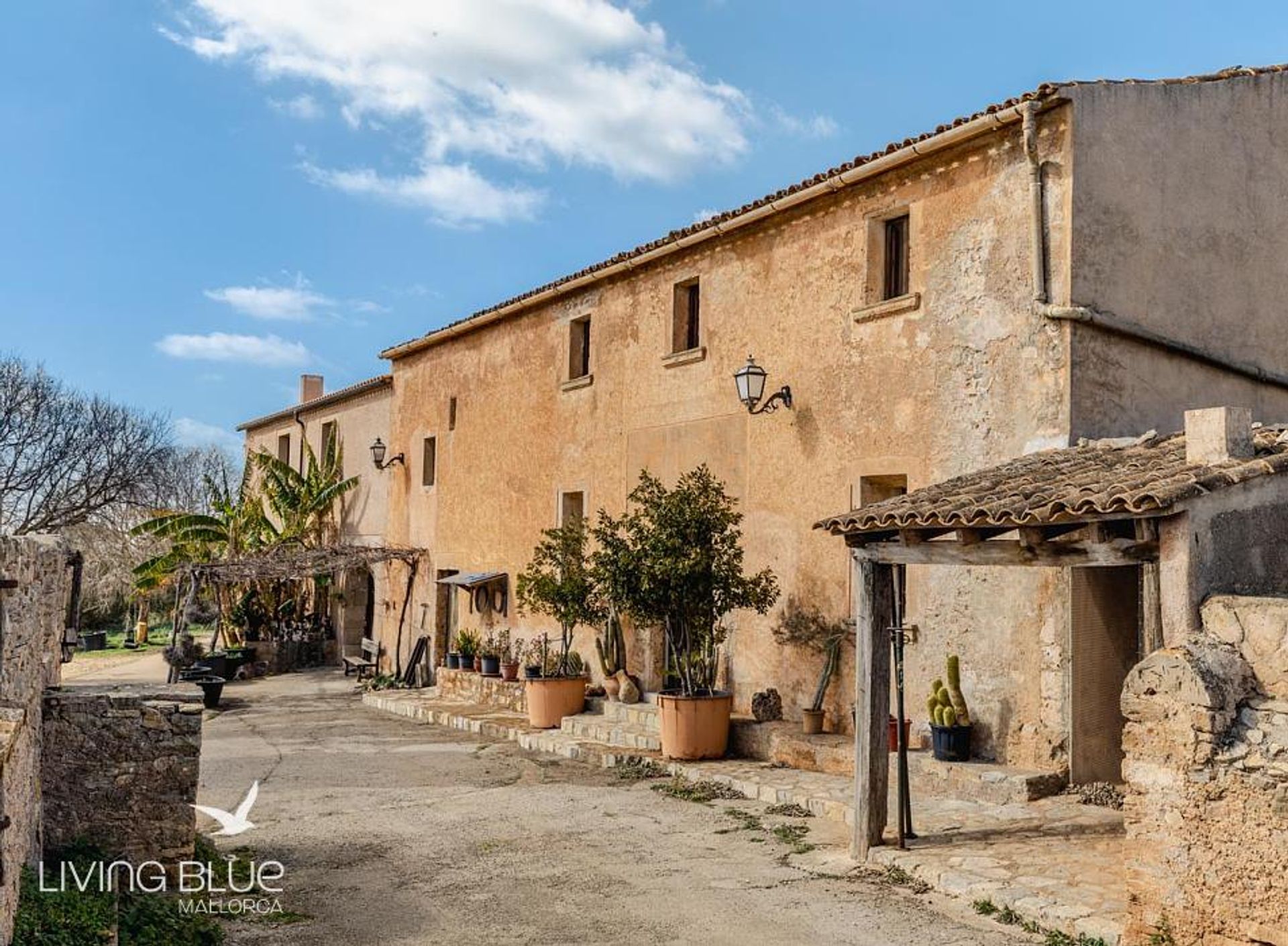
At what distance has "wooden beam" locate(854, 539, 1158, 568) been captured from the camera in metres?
6.92

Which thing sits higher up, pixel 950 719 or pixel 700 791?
pixel 950 719

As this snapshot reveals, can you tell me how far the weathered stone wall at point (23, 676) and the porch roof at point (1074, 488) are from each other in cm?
535

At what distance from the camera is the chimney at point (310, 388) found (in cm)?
3031

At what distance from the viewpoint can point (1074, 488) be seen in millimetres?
7305

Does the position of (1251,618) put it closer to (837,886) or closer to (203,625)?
(837,886)

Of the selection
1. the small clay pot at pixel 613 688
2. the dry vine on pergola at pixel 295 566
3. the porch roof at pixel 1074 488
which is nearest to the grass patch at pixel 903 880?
the porch roof at pixel 1074 488

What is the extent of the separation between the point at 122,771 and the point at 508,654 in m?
10.9

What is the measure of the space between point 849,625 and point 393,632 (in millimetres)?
12525

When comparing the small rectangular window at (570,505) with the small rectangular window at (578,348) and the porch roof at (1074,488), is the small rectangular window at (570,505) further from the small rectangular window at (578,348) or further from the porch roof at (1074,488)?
the porch roof at (1074,488)

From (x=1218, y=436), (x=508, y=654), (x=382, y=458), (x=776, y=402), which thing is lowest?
(x=508, y=654)

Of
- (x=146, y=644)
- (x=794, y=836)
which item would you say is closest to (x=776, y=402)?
(x=794, y=836)

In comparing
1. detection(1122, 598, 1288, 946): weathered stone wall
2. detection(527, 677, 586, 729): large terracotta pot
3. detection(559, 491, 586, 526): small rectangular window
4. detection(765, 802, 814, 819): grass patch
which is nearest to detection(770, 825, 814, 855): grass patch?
detection(765, 802, 814, 819): grass patch

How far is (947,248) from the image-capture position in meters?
11.2

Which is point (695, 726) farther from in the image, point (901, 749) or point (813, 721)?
point (901, 749)
